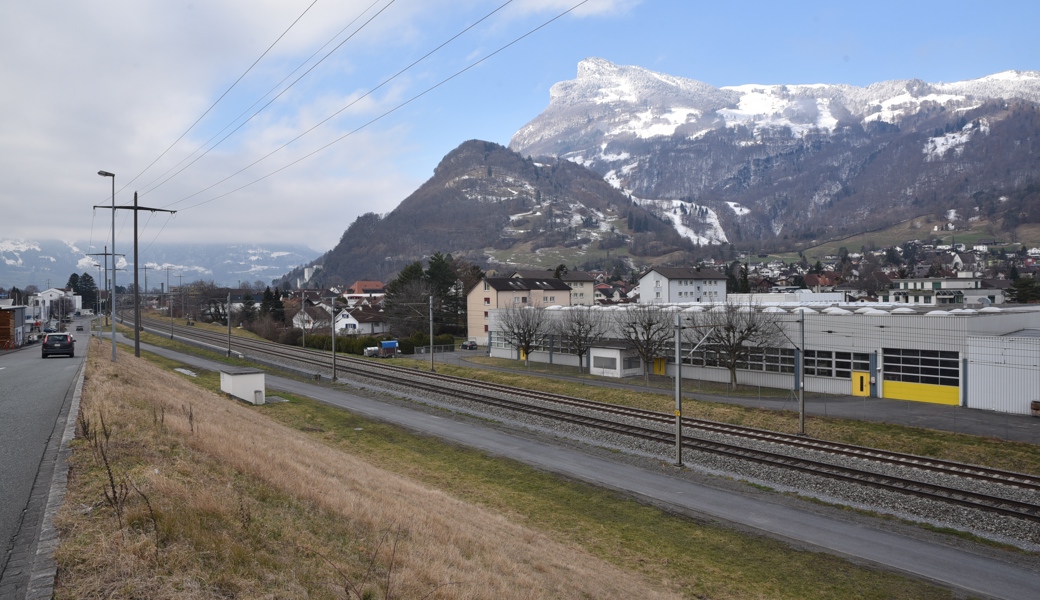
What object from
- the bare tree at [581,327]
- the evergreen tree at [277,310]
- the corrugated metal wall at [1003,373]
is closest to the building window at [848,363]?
the corrugated metal wall at [1003,373]

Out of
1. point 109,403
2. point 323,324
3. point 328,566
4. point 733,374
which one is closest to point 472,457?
point 109,403

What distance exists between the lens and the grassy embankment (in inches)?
293

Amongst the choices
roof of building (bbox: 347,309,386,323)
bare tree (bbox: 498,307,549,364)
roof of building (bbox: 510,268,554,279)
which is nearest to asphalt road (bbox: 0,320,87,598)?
bare tree (bbox: 498,307,549,364)

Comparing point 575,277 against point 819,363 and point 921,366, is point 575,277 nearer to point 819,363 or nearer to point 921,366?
point 819,363

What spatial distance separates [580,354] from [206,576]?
4989 cm

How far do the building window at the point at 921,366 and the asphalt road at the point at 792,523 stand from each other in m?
24.6

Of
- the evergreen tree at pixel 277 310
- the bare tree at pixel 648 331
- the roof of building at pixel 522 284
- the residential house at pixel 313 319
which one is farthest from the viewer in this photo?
the evergreen tree at pixel 277 310

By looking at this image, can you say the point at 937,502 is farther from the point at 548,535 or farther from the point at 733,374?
the point at 733,374

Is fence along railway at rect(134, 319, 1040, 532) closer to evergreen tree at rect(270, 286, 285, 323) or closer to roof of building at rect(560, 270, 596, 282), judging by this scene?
roof of building at rect(560, 270, 596, 282)

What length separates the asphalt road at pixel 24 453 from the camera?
7.42 meters

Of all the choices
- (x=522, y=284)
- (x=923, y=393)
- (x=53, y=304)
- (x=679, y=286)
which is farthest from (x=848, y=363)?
(x=53, y=304)

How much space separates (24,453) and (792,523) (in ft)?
66.2

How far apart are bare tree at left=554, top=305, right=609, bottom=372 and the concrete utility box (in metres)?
28.4

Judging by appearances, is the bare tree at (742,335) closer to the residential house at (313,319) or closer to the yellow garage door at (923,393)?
the yellow garage door at (923,393)
